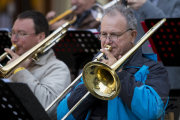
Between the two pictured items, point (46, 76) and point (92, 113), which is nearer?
point (92, 113)

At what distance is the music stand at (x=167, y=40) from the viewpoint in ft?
10.3

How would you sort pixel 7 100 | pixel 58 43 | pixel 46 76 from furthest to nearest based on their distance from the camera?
pixel 58 43 < pixel 46 76 < pixel 7 100

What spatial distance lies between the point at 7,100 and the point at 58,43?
5.90ft

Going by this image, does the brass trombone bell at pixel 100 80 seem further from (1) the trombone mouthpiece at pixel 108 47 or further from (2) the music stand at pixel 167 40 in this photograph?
(2) the music stand at pixel 167 40

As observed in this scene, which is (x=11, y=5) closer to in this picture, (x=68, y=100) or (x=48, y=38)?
(x=48, y=38)

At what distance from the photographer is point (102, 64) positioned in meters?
2.40

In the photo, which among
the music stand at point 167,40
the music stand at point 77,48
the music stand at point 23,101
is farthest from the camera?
the music stand at point 77,48

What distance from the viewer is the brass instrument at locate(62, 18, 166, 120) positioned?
2373 millimetres

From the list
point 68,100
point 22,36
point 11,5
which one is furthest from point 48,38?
point 11,5

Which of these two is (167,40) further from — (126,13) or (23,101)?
(23,101)

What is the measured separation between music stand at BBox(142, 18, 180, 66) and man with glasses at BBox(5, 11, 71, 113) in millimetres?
938

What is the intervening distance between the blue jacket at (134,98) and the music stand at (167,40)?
1.73 ft

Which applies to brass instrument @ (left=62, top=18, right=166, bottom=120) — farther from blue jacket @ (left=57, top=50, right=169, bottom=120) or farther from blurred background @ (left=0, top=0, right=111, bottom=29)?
blurred background @ (left=0, top=0, right=111, bottom=29)

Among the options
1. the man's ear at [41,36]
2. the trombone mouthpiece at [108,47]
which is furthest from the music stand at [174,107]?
the man's ear at [41,36]
